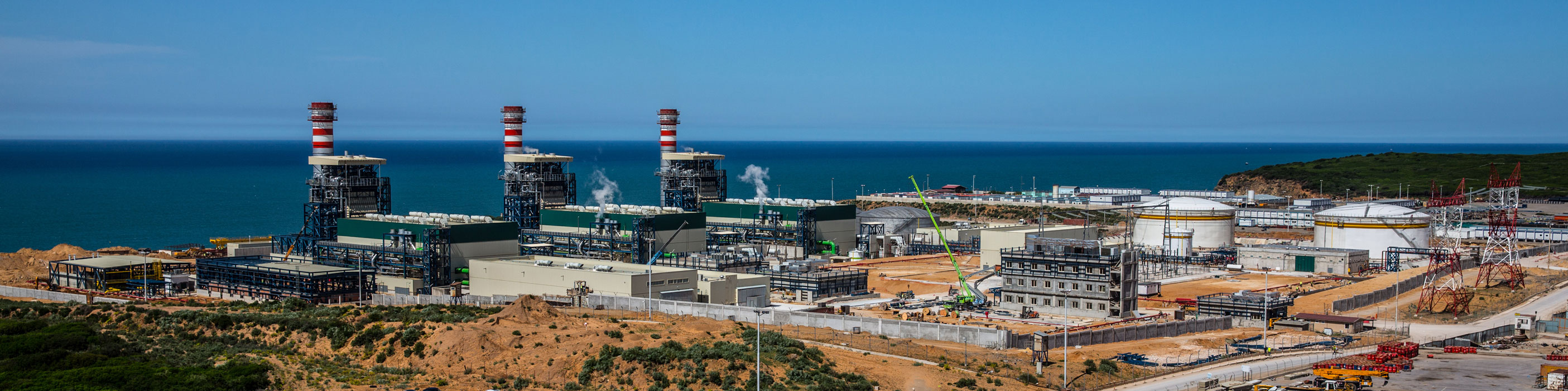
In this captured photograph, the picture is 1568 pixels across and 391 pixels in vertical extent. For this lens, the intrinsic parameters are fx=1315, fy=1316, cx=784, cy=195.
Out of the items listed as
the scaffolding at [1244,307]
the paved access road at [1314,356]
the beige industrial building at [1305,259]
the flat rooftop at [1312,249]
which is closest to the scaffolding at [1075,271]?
the scaffolding at [1244,307]

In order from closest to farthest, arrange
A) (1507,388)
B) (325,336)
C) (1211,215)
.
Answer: (1507,388) → (325,336) → (1211,215)

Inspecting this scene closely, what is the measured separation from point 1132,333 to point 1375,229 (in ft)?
198

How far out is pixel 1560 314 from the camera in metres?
74.1

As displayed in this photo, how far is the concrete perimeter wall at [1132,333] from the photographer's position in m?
60.5

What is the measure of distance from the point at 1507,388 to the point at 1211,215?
69.7m

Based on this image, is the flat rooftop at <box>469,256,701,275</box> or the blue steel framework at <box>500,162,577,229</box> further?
the blue steel framework at <box>500,162,577,229</box>

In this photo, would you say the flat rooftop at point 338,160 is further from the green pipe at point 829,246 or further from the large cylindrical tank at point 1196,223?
the large cylindrical tank at point 1196,223

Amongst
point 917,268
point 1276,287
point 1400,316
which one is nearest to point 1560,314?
point 1400,316

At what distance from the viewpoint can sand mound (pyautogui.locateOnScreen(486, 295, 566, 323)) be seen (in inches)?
2234

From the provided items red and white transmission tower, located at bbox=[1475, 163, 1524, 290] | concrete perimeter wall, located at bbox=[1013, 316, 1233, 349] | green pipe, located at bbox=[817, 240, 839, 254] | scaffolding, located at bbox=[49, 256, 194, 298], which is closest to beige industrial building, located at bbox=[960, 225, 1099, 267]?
green pipe, located at bbox=[817, 240, 839, 254]

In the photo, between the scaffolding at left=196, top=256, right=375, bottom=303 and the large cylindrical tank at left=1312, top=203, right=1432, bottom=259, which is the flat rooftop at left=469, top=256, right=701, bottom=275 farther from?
the large cylindrical tank at left=1312, top=203, right=1432, bottom=259

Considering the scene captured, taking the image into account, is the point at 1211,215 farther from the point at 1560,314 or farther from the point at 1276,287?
the point at 1560,314

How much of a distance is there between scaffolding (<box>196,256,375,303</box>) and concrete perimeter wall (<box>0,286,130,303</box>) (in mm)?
6680

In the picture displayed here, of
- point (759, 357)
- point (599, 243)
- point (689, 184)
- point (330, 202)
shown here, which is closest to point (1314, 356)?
point (759, 357)
